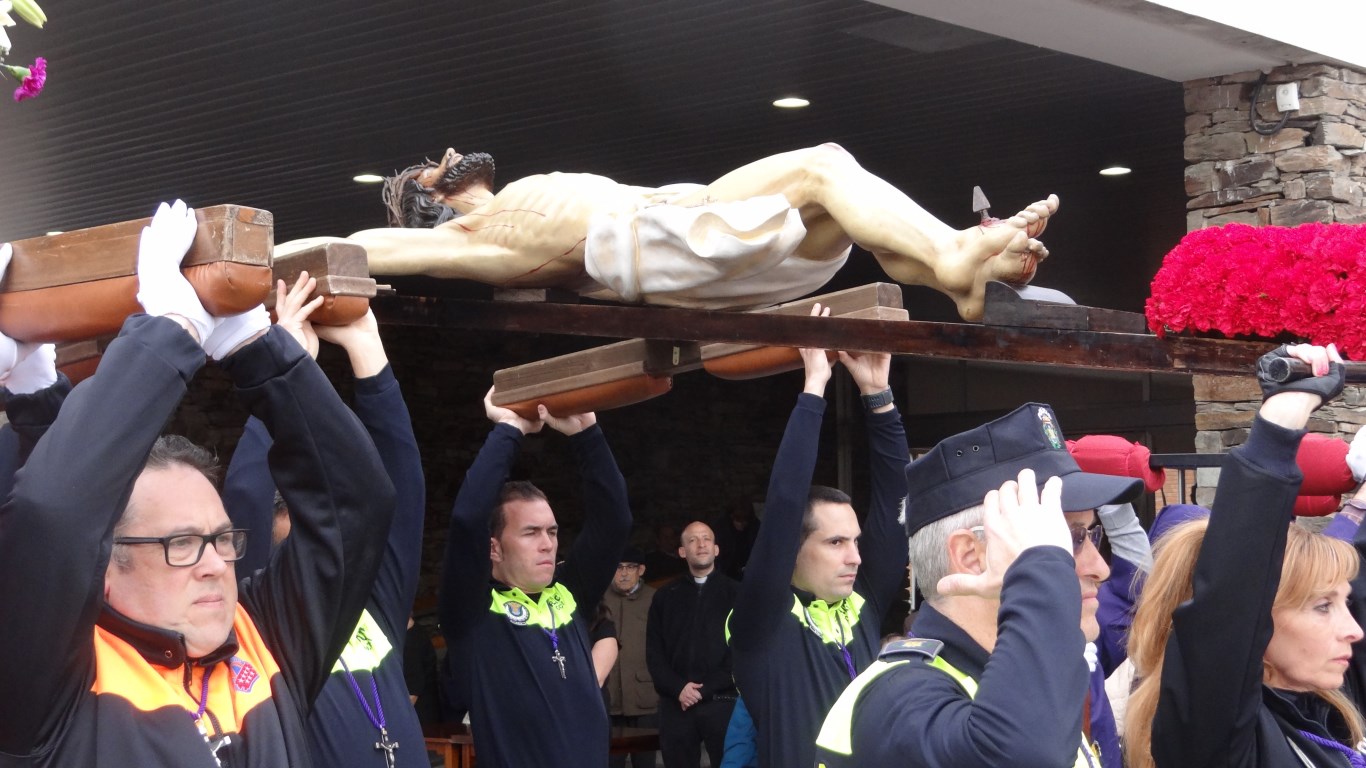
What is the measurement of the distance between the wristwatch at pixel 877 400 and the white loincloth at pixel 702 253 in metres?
0.75

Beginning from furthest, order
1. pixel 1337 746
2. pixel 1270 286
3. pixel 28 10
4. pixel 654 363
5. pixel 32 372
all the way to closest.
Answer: pixel 654 363 < pixel 1270 286 < pixel 1337 746 < pixel 32 372 < pixel 28 10

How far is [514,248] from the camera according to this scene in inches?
138

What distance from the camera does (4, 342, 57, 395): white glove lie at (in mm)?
2367

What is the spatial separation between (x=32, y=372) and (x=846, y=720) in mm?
1426

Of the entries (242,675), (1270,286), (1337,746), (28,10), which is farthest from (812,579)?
(28,10)

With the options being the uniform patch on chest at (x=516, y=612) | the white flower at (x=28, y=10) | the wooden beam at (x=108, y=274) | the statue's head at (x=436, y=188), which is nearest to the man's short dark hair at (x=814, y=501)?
the uniform patch on chest at (x=516, y=612)

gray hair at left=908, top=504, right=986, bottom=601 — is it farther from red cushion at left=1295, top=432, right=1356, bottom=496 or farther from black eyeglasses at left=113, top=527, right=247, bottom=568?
red cushion at left=1295, top=432, right=1356, bottom=496

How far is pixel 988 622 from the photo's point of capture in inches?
86.0

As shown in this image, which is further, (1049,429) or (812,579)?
(812,579)

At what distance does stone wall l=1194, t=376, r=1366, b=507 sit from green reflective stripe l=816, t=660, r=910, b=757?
4945mm

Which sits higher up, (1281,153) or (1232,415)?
(1281,153)

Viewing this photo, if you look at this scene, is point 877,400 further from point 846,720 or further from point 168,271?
point 168,271

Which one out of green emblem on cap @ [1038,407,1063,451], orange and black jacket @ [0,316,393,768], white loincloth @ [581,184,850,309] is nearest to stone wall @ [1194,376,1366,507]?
white loincloth @ [581,184,850,309]

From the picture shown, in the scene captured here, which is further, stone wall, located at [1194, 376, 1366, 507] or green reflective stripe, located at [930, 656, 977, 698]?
stone wall, located at [1194, 376, 1366, 507]
